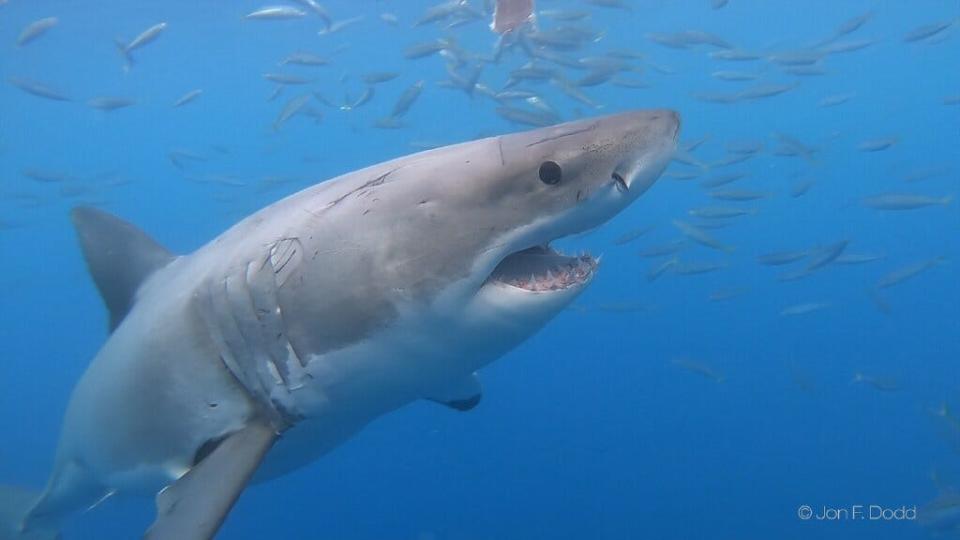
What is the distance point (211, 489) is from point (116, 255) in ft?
5.32

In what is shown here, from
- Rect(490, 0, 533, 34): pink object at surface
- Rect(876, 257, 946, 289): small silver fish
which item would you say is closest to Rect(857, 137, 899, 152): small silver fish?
Rect(876, 257, 946, 289): small silver fish

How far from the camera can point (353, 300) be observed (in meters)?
2.18

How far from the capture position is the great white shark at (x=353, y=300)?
198cm

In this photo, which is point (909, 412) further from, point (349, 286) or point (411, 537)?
point (349, 286)

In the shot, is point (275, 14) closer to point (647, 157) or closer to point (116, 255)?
point (116, 255)

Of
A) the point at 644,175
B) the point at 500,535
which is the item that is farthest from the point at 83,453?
the point at 500,535

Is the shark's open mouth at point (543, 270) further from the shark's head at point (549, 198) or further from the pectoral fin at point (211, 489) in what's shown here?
the pectoral fin at point (211, 489)

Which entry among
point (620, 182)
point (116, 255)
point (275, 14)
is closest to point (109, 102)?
point (275, 14)

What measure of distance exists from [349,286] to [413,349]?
0.27 meters

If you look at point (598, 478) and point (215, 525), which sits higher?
point (215, 525)

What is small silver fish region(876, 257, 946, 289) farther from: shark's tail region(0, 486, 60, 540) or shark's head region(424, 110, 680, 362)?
shark's tail region(0, 486, 60, 540)

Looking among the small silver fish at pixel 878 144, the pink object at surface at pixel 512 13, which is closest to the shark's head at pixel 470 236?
the pink object at surface at pixel 512 13

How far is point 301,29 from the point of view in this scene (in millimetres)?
28969

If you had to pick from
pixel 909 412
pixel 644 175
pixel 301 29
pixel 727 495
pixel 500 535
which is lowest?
pixel 909 412
